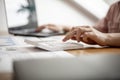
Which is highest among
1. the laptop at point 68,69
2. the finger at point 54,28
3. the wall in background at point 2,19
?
the wall in background at point 2,19

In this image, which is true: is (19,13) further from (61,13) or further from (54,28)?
(61,13)

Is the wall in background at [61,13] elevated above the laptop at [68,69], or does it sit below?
above

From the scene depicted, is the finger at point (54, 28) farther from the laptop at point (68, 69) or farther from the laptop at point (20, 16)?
the laptop at point (68, 69)

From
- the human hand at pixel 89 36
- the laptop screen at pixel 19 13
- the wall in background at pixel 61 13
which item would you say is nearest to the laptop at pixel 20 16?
the laptop screen at pixel 19 13

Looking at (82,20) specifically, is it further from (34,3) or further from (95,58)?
(95,58)

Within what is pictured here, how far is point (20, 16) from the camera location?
70.8 inches

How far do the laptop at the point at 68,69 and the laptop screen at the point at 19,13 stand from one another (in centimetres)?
134

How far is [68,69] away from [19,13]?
141 cm

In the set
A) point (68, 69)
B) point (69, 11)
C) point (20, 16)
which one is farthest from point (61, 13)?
point (68, 69)

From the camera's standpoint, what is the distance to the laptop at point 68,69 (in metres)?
0.40

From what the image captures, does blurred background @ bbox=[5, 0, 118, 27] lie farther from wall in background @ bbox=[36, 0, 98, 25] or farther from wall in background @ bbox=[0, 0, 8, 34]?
wall in background @ bbox=[0, 0, 8, 34]

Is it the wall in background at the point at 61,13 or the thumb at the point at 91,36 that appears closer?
the thumb at the point at 91,36

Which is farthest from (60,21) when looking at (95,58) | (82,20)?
(95,58)

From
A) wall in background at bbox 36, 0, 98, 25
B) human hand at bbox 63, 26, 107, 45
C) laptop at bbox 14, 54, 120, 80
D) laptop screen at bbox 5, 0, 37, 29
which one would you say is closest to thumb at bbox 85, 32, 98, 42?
human hand at bbox 63, 26, 107, 45
